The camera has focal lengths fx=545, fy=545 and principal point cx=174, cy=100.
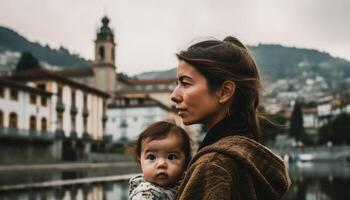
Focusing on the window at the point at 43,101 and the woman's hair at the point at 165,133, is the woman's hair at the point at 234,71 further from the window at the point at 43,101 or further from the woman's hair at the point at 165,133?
the window at the point at 43,101

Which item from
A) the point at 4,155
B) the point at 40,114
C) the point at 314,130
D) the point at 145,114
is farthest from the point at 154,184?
the point at 314,130

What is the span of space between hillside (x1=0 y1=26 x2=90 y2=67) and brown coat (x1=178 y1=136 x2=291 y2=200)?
173 m

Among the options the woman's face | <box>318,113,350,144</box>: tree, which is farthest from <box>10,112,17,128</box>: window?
<box>318,113,350,144</box>: tree

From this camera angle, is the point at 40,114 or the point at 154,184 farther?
the point at 40,114

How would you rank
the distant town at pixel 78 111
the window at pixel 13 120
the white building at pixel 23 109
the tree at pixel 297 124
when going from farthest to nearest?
the tree at pixel 297 124
the window at pixel 13 120
the distant town at pixel 78 111
the white building at pixel 23 109

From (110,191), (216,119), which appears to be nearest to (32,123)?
(110,191)

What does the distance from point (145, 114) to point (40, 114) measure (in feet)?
116

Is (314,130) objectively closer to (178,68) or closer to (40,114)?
(40,114)

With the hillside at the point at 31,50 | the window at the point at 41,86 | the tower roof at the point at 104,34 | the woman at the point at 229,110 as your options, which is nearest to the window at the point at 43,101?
the window at the point at 41,86

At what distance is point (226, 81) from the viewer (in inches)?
80.7

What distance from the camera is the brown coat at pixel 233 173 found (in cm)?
173

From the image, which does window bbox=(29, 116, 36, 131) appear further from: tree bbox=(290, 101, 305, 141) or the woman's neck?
tree bbox=(290, 101, 305, 141)

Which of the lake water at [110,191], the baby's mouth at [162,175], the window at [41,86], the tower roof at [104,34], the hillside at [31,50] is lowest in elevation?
the lake water at [110,191]

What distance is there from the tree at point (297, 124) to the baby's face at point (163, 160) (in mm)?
125646
